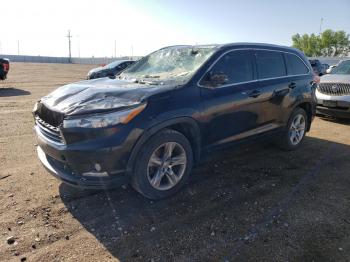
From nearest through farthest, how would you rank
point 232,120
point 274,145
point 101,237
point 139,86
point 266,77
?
point 101,237
point 139,86
point 232,120
point 266,77
point 274,145

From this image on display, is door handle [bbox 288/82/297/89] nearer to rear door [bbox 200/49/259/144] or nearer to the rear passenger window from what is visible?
the rear passenger window

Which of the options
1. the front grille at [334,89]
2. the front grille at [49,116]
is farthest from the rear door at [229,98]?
the front grille at [334,89]

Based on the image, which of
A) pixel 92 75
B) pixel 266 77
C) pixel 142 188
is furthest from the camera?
pixel 92 75

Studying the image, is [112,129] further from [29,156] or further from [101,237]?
[29,156]

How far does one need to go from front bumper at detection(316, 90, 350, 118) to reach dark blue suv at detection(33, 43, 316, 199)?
374 cm

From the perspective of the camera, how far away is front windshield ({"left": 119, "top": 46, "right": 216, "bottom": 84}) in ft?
13.6

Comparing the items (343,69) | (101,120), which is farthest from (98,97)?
(343,69)

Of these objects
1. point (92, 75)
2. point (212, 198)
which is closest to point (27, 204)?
point (212, 198)

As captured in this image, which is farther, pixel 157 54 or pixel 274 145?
pixel 274 145

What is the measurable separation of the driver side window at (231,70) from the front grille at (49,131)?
1.87 meters

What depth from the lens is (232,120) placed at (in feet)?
14.1

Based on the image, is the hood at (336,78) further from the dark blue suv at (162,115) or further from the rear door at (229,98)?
the rear door at (229,98)

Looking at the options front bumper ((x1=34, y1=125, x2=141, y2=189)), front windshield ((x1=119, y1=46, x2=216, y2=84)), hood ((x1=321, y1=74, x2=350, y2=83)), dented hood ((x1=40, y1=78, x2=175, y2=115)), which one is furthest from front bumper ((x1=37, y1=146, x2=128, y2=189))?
hood ((x1=321, y1=74, x2=350, y2=83))

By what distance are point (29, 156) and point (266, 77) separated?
4.18m
